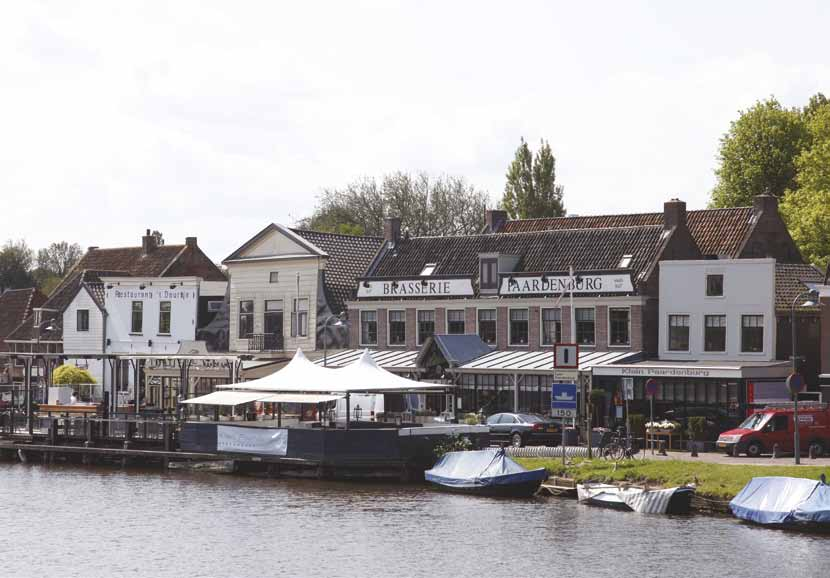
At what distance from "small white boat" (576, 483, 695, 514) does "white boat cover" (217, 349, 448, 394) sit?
10.2 metres

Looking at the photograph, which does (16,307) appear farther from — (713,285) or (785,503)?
Answer: (785,503)

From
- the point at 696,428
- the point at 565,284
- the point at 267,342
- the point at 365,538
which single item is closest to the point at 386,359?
Result: the point at 267,342

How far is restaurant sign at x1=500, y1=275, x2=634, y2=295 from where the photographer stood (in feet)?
217

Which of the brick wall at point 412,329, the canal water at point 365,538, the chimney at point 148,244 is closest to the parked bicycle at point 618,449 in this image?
the canal water at point 365,538

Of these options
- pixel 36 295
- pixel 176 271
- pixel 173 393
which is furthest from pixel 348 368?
pixel 36 295

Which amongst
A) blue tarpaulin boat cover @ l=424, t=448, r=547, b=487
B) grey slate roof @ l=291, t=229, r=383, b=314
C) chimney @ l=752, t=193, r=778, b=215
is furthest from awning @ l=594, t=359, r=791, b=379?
grey slate roof @ l=291, t=229, r=383, b=314

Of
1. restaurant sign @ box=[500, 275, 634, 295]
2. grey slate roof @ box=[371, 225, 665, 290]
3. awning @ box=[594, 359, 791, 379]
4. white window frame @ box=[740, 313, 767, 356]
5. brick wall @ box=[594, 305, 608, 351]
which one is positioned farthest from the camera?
grey slate roof @ box=[371, 225, 665, 290]

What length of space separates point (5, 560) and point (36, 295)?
2715 inches

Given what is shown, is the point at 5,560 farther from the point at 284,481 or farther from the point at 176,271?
the point at 176,271

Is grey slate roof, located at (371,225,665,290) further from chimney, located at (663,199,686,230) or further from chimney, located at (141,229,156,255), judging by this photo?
chimney, located at (141,229,156,255)

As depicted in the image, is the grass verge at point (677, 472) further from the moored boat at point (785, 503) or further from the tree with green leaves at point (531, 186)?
Answer: the tree with green leaves at point (531, 186)

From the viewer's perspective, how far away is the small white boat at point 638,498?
147 feet

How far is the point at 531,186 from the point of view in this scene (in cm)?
10806

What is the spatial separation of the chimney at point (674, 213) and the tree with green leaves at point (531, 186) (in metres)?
39.5
